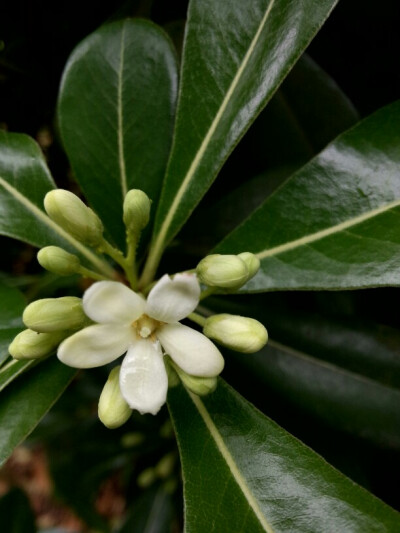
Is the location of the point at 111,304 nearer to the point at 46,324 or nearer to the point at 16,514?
the point at 46,324

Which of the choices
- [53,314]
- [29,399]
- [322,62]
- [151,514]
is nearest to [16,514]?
[151,514]

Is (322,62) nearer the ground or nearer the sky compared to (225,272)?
nearer the sky

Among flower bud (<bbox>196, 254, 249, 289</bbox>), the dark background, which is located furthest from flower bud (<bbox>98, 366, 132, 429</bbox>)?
the dark background

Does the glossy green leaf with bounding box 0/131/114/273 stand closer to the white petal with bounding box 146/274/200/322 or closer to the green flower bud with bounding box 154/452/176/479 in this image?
the white petal with bounding box 146/274/200/322

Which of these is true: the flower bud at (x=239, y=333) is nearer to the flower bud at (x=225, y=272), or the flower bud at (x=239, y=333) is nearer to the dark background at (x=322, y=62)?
the flower bud at (x=225, y=272)

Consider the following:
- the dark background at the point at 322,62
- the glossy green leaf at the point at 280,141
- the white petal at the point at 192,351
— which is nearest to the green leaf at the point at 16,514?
the dark background at the point at 322,62
